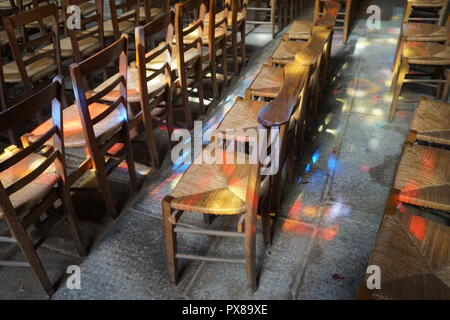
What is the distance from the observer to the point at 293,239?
85.6 inches

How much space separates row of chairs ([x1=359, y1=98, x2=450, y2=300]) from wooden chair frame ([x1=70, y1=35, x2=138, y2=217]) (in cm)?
149

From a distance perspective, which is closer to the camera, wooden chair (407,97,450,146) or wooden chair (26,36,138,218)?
wooden chair (26,36,138,218)

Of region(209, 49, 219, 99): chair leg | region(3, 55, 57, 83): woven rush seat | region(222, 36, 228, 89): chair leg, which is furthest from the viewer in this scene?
region(222, 36, 228, 89): chair leg

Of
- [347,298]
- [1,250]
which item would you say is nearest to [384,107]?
[347,298]

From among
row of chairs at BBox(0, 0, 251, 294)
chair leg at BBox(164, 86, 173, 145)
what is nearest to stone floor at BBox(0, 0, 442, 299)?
row of chairs at BBox(0, 0, 251, 294)

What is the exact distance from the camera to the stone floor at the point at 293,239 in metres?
1.93

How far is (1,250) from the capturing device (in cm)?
219

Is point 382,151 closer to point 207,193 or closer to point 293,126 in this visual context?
point 293,126

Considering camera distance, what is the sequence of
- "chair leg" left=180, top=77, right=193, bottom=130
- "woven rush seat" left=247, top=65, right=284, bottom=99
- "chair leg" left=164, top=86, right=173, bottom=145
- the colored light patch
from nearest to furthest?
the colored light patch, "woven rush seat" left=247, top=65, right=284, bottom=99, "chair leg" left=164, top=86, right=173, bottom=145, "chair leg" left=180, top=77, right=193, bottom=130

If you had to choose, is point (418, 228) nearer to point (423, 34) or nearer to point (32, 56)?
point (423, 34)

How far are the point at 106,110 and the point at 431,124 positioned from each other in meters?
1.90

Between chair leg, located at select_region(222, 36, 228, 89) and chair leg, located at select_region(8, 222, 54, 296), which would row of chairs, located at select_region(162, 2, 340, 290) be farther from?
chair leg, located at select_region(222, 36, 228, 89)

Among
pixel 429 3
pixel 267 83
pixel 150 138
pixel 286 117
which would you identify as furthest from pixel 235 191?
pixel 429 3

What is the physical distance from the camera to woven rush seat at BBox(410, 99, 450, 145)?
7.38ft
